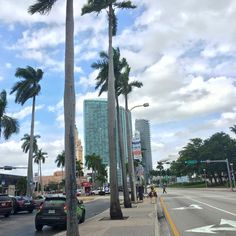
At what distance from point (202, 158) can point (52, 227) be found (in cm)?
10562

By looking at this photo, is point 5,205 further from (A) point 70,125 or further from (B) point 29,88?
(B) point 29,88

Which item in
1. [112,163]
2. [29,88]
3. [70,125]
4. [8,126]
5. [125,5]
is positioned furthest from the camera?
[29,88]

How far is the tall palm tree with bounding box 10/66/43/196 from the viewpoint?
54.1 meters

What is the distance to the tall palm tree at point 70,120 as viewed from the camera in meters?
10.7

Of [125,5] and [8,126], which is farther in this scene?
[8,126]

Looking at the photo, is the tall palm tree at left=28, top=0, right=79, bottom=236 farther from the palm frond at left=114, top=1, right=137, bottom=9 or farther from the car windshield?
the palm frond at left=114, top=1, right=137, bottom=9

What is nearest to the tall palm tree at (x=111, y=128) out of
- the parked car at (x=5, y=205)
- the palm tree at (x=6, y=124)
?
the parked car at (x=5, y=205)

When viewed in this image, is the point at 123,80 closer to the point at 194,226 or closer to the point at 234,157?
the point at 194,226

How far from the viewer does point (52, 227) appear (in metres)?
21.1

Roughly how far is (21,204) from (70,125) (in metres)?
26.4

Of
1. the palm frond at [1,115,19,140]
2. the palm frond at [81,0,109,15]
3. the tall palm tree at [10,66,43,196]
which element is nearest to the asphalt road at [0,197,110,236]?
the palm frond at [81,0,109,15]

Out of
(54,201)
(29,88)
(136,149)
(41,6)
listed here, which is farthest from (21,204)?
(41,6)

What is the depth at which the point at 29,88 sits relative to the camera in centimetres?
5528

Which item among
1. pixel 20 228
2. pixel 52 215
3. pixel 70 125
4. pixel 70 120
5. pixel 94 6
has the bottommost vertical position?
pixel 20 228
